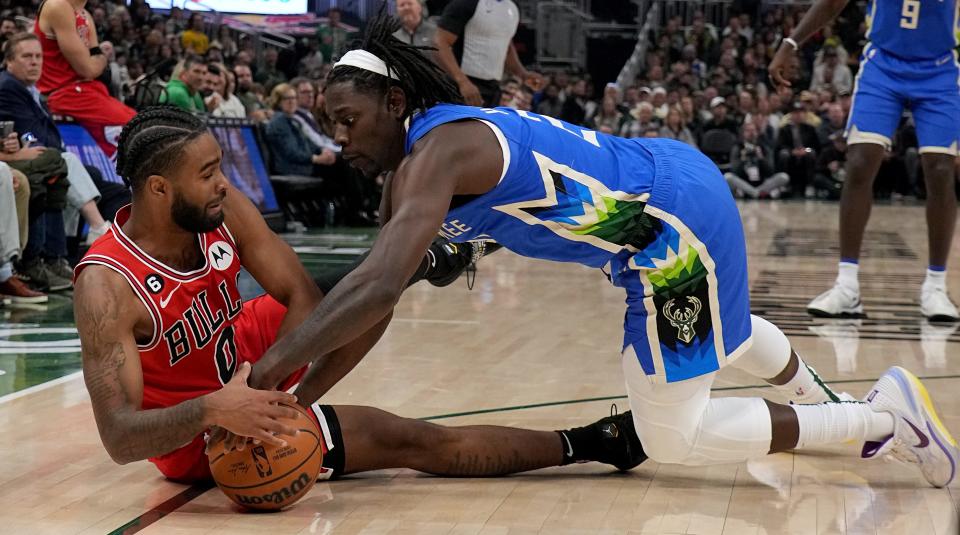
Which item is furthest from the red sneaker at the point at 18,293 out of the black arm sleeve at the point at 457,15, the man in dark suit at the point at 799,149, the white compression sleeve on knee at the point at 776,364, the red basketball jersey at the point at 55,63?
the man in dark suit at the point at 799,149

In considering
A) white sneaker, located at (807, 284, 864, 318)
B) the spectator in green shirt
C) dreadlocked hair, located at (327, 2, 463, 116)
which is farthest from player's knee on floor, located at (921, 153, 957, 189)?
the spectator in green shirt

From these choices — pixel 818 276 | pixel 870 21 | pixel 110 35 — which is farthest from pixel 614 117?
pixel 870 21

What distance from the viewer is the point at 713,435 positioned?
3.16m

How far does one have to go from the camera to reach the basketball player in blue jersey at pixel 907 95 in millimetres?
6066

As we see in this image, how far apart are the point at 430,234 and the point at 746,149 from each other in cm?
1564

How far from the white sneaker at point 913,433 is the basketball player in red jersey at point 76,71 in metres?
5.47

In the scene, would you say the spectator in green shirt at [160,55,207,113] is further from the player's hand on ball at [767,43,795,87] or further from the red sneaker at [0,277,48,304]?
the player's hand on ball at [767,43,795,87]

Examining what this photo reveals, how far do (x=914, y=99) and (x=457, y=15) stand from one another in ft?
10.1

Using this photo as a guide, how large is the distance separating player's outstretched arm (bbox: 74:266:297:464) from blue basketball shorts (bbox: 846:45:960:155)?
417cm

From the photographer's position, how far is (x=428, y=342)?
5.59 meters

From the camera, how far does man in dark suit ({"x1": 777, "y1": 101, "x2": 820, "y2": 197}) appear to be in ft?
58.5

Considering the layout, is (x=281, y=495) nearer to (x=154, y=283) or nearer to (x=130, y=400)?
(x=130, y=400)

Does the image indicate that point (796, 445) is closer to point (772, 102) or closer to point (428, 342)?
point (428, 342)

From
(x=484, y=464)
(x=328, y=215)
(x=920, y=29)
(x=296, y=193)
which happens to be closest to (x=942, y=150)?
(x=920, y=29)
